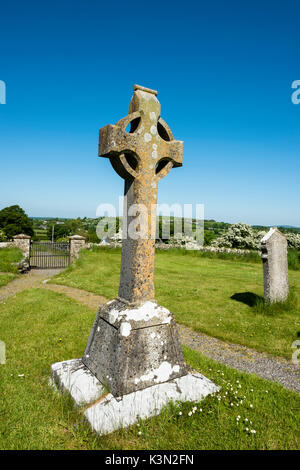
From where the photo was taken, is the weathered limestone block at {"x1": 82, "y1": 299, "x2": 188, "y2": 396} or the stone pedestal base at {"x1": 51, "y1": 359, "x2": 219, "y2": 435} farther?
the weathered limestone block at {"x1": 82, "y1": 299, "x2": 188, "y2": 396}

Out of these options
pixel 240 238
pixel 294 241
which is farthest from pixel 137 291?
pixel 294 241

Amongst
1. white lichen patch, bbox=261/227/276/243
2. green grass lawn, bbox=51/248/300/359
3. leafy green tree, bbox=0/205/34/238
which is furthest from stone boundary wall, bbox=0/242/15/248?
leafy green tree, bbox=0/205/34/238

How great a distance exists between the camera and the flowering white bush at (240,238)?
21.6 m

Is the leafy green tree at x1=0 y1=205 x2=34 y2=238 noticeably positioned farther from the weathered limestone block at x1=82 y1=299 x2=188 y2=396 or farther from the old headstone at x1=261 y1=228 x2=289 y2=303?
the weathered limestone block at x1=82 y1=299 x2=188 y2=396

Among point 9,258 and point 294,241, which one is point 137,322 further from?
point 294,241

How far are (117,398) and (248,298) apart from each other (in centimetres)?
662

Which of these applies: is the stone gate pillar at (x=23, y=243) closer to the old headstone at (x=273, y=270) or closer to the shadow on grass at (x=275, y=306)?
the shadow on grass at (x=275, y=306)

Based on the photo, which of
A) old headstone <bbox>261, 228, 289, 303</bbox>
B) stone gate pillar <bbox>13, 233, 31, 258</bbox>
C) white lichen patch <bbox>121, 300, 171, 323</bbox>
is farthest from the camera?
stone gate pillar <bbox>13, 233, 31, 258</bbox>

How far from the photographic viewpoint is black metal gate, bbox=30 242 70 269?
1642cm

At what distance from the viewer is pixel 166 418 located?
253 centimetres

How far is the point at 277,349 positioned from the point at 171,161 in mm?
3939

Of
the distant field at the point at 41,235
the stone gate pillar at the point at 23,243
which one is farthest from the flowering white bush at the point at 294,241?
the distant field at the point at 41,235

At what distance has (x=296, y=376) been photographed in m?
4.04

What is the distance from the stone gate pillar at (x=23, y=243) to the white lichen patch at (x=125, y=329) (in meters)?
13.4
